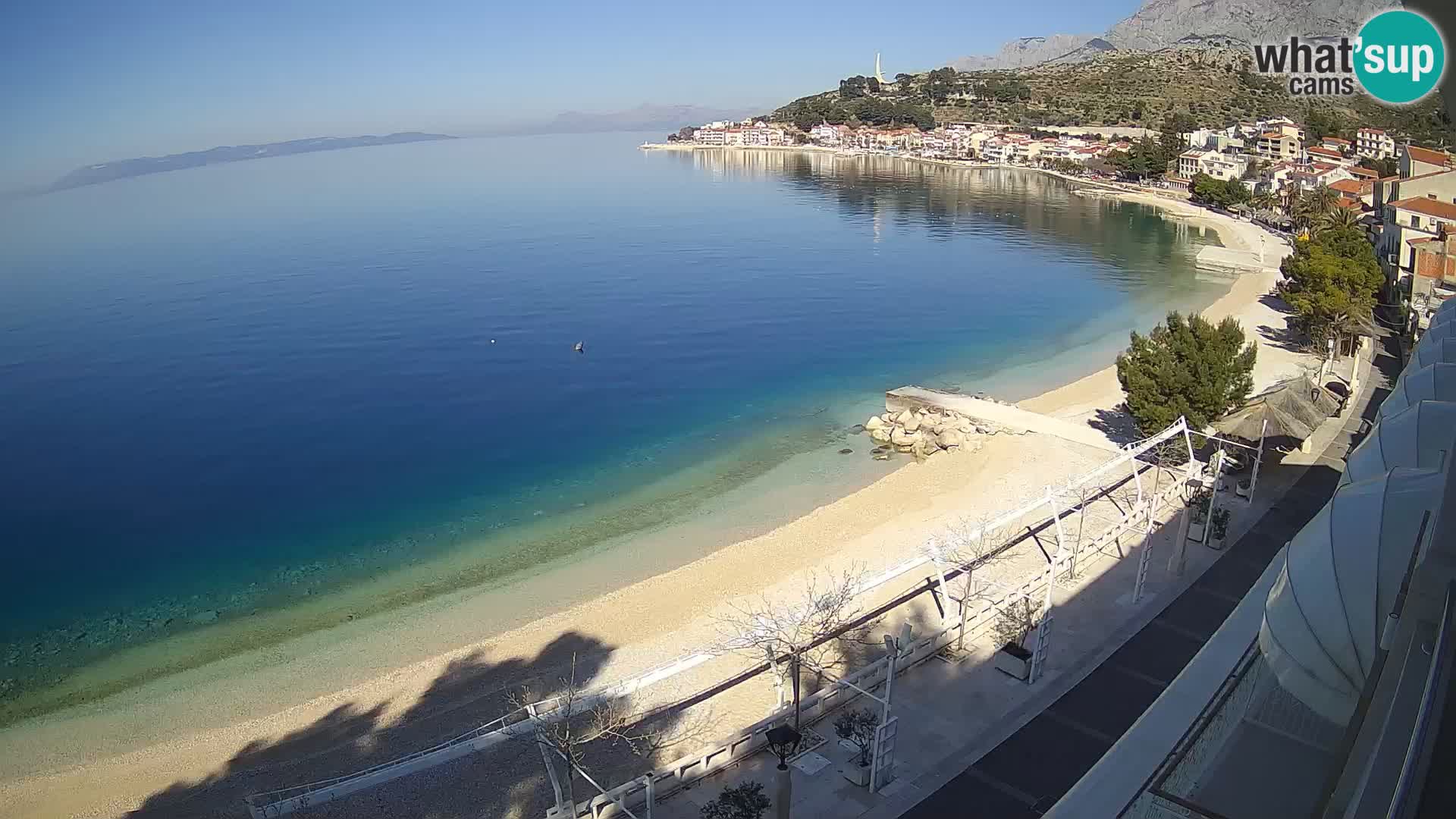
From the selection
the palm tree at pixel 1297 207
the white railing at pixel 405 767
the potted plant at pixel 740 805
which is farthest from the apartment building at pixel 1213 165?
the potted plant at pixel 740 805

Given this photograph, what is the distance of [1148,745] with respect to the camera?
875 centimetres

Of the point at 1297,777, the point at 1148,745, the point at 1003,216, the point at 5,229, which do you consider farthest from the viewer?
the point at 5,229

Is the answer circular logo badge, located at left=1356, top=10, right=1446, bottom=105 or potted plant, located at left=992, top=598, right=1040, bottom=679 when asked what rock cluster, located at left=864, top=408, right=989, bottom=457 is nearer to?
potted plant, located at left=992, top=598, right=1040, bottom=679

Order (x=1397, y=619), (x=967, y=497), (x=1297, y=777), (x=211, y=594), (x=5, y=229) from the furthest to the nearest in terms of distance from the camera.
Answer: (x=5, y=229) < (x=967, y=497) < (x=211, y=594) < (x=1297, y=777) < (x=1397, y=619)

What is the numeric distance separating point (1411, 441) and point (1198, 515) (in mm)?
6602

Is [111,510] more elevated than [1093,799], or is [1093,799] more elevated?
[1093,799]

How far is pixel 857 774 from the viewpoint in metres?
11.2

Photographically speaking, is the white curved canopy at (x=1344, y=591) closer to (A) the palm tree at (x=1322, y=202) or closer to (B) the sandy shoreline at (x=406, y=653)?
(B) the sandy shoreline at (x=406, y=653)

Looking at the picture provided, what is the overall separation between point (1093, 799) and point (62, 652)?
66.2 ft

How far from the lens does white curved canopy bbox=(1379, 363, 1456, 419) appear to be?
1343cm

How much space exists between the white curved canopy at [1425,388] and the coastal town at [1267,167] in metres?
15.8

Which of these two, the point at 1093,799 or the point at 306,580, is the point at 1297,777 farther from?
the point at 306,580

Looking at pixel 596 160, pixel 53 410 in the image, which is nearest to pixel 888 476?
pixel 53 410

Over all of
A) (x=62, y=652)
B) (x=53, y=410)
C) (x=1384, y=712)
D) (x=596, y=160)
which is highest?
(x=596, y=160)
